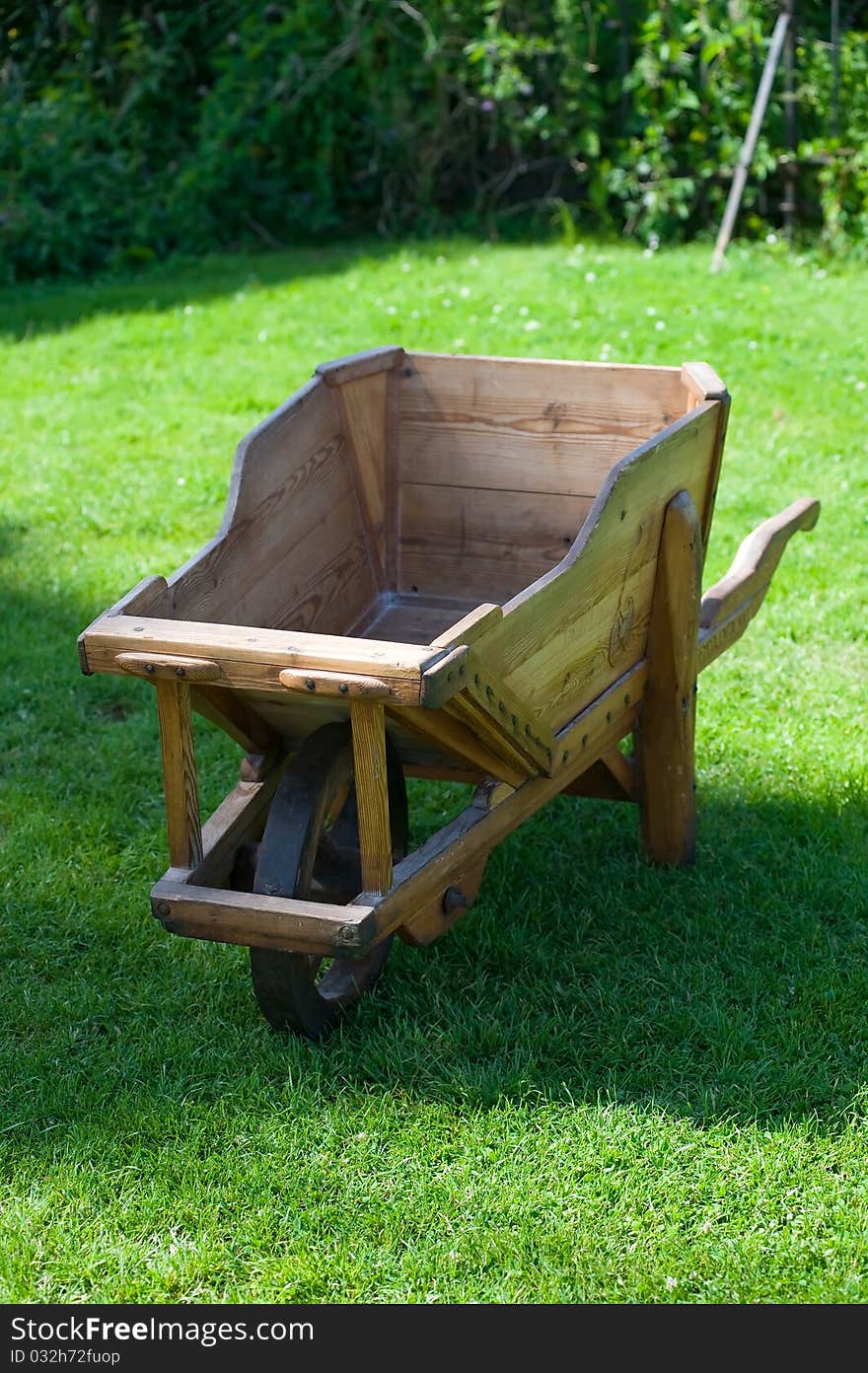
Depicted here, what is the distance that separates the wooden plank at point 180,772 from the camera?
2420 mm

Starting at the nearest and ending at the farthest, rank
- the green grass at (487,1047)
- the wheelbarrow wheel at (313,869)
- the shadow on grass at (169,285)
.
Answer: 1. the green grass at (487,1047)
2. the wheelbarrow wheel at (313,869)
3. the shadow on grass at (169,285)

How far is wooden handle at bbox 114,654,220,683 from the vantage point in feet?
7.52

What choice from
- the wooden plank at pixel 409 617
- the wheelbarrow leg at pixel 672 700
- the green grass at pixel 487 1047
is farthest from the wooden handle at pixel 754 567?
the wooden plank at pixel 409 617

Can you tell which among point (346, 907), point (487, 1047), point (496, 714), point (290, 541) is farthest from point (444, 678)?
point (290, 541)

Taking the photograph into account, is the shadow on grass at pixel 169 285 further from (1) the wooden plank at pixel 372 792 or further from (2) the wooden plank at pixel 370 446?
(1) the wooden plank at pixel 372 792

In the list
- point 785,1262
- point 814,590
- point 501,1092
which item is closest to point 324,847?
point 501,1092

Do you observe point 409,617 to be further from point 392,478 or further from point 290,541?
point 290,541

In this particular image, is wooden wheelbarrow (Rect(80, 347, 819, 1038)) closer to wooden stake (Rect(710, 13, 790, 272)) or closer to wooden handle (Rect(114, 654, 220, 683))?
wooden handle (Rect(114, 654, 220, 683))

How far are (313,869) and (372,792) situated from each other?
14.6 inches

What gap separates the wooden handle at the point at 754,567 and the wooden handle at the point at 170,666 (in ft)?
4.08

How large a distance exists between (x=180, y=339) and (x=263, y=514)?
4.22 meters

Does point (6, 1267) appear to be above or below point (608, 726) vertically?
below
